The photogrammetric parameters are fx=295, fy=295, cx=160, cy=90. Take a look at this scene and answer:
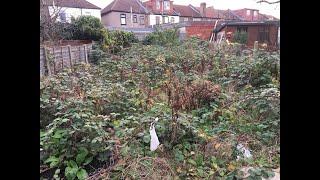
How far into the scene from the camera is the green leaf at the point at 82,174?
154 cm

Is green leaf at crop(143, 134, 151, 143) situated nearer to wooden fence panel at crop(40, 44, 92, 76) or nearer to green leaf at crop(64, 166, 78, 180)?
green leaf at crop(64, 166, 78, 180)

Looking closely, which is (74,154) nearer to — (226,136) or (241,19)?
(226,136)

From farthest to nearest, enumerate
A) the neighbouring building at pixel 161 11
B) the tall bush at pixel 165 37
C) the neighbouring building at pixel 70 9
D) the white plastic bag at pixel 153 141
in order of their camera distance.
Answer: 1. the neighbouring building at pixel 161 11
2. the tall bush at pixel 165 37
3. the neighbouring building at pixel 70 9
4. the white plastic bag at pixel 153 141

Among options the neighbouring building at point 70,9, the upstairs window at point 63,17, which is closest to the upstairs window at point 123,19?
the neighbouring building at point 70,9

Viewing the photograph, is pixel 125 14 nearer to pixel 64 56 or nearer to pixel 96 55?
pixel 96 55

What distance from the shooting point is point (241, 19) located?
23.4ft

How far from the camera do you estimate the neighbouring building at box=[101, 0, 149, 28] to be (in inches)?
317

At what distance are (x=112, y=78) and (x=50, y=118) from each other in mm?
1646

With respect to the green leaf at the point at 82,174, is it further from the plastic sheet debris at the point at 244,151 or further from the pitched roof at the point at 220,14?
the pitched roof at the point at 220,14

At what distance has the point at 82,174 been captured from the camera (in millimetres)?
1579

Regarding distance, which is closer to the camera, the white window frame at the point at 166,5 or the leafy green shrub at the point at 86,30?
the leafy green shrub at the point at 86,30

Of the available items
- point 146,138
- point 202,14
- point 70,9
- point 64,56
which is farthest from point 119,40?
point 146,138

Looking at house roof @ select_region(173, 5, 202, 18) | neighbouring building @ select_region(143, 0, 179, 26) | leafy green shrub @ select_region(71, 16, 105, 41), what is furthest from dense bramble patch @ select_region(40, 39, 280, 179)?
house roof @ select_region(173, 5, 202, 18)
